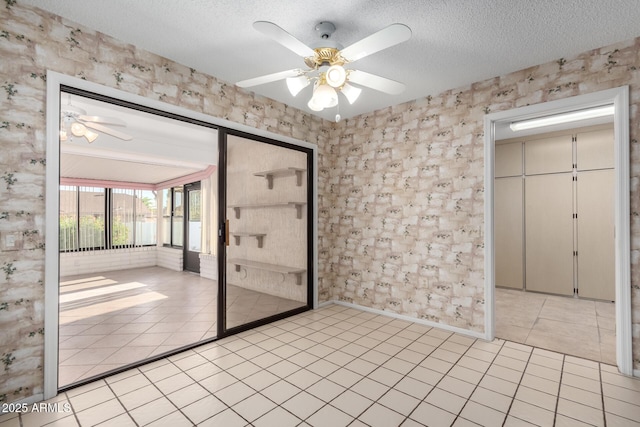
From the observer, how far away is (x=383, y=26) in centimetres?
220

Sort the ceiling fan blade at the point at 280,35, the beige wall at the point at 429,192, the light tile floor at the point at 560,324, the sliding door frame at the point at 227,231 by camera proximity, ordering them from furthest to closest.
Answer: the sliding door frame at the point at 227,231 < the light tile floor at the point at 560,324 < the beige wall at the point at 429,192 < the ceiling fan blade at the point at 280,35

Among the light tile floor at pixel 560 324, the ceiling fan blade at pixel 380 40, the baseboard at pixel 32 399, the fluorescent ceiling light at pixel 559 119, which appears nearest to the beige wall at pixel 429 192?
the light tile floor at pixel 560 324

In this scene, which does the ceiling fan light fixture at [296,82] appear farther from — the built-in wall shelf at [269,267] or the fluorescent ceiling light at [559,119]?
the fluorescent ceiling light at [559,119]

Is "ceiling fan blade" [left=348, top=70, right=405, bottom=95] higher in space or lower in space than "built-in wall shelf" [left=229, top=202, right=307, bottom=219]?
higher

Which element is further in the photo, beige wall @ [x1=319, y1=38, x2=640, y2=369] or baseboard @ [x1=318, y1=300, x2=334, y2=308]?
baseboard @ [x1=318, y1=300, x2=334, y2=308]

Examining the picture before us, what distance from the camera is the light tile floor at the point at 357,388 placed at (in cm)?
184

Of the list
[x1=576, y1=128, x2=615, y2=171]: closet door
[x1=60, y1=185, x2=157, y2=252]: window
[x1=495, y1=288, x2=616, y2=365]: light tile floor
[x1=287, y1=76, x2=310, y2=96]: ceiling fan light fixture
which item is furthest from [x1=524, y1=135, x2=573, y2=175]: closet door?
[x1=60, y1=185, x2=157, y2=252]: window

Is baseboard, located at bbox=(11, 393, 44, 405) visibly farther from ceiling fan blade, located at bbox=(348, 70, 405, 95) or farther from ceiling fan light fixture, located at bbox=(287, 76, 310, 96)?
ceiling fan blade, located at bbox=(348, 70, 405, 95)

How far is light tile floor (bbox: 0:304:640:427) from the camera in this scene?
6.05 feet

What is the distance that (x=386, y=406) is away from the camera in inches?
77.3

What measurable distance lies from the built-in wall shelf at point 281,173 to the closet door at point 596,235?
13.7ft

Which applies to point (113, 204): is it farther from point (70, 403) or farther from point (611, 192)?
point (611, 192)

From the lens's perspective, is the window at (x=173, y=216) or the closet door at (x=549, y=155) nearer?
the closet door at (x=549, y=155)

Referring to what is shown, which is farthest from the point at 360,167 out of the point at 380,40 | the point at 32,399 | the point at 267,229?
the point at 32,399
